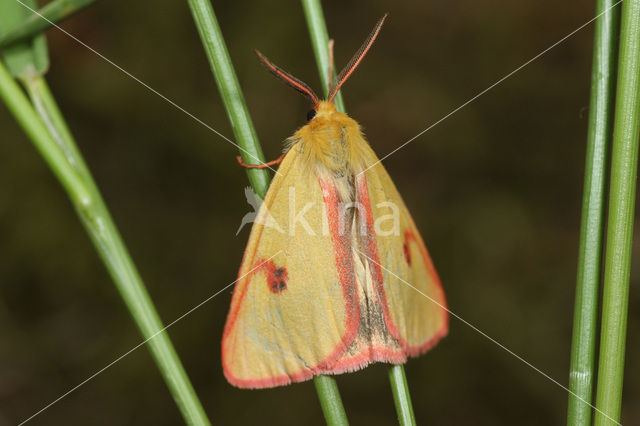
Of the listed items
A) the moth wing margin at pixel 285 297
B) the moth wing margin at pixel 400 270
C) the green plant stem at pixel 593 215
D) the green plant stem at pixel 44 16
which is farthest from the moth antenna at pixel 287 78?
the green plant stem at pixel 593 215

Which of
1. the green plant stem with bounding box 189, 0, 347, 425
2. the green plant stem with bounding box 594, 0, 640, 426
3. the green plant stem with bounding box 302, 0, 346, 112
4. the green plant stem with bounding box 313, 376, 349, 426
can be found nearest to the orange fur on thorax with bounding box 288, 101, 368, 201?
the green plant stem with bounding box 302, 0, 346, 112

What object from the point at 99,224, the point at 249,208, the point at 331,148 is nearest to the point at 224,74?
the point at 99,224

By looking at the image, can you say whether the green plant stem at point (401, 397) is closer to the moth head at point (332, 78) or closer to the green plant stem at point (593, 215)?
the green plant stem at point (593, 215)

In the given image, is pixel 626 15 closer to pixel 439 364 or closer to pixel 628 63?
pixel 628 63

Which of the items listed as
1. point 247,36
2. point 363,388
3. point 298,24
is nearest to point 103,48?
point 247,36

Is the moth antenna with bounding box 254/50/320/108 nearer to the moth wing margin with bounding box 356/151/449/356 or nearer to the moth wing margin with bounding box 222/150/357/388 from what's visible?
the moth wing margin with bounding box 222/150/357/388
